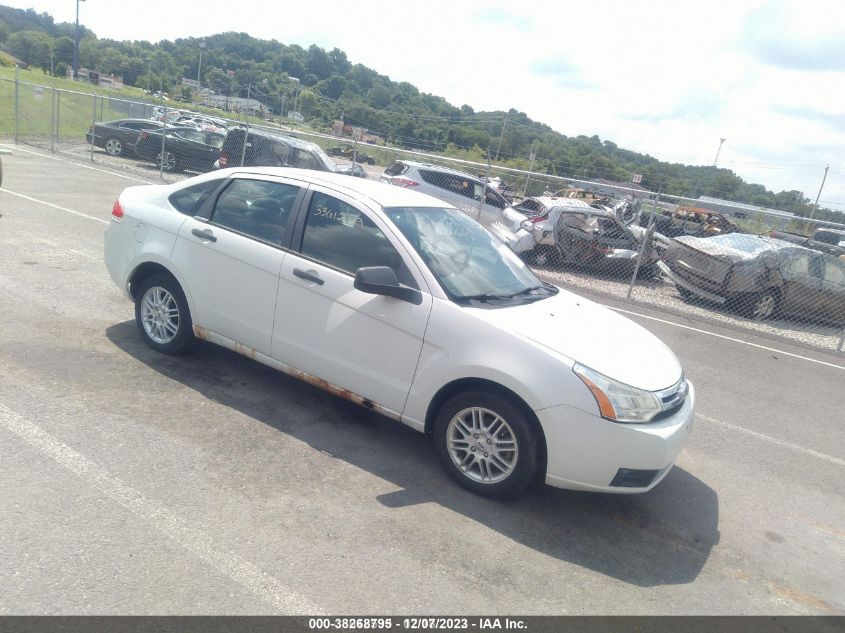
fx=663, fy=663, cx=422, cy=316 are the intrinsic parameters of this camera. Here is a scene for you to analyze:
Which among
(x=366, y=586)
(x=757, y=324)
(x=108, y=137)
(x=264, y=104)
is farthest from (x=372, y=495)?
(x=264, y=104)

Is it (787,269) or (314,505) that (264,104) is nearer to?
(787,269)

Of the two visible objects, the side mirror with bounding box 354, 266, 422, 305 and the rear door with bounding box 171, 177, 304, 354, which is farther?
the rear door with bounding box 171, 177, 304, 354

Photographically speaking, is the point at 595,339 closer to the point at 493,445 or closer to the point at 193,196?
the point at 493,445

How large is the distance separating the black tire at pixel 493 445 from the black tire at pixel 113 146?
22.3 metres

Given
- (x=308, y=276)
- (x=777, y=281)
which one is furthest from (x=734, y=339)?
(x=308, y=276)

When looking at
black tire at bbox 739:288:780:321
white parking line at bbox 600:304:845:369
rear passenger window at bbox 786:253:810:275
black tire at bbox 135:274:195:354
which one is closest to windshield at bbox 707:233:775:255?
rear passenger window at bbox 786:253:810:275

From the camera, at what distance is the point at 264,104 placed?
157ft

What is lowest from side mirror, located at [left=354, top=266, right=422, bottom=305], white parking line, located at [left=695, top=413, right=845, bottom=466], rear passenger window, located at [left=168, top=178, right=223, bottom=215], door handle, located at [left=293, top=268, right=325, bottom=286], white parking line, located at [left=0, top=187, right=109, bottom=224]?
white parking line, located at [left=0, top=187, right=109, bottom=224]

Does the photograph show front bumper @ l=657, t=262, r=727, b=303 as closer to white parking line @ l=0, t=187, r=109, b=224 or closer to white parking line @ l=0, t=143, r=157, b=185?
white parking line @ l=0, t=187, r=109, b=224

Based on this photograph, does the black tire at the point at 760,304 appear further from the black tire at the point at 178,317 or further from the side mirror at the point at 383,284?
the black tire at the point at 178,317

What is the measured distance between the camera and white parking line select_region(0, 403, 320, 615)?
3061 millimetres

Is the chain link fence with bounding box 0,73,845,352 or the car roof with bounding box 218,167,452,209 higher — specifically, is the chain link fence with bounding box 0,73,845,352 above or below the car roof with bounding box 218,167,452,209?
below

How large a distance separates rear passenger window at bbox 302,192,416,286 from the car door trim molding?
2.73 feet

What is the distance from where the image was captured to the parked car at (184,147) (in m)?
20.7
